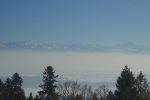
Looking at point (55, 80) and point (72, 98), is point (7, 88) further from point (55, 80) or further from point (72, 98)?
point (72, 98)

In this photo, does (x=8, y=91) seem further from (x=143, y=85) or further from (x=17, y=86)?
(x=143, y=85)

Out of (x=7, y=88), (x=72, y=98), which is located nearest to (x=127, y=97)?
(x=7, y=88)

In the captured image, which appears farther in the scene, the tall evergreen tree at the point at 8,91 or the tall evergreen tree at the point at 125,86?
the tall evergreen tree at the point at 8,91

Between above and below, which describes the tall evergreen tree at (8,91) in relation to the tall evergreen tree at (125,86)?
above

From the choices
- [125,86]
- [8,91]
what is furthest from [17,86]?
[125,86]

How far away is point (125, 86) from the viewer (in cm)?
8719

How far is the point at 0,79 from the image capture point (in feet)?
503

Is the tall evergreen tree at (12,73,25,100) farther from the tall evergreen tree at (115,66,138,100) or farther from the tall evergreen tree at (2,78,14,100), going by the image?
the tall evergreen tree at (115,66,138,100)

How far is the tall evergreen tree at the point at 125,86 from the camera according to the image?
87.0 metres

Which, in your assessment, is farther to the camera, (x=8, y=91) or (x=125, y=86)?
(x=8, y=91)

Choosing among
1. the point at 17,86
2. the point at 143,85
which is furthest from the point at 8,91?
the point at 143,85

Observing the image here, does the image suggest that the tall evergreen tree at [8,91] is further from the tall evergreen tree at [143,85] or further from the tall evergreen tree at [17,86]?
the tall evergreen tree at [143,85]

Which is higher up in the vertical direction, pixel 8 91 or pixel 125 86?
pixel 8 91

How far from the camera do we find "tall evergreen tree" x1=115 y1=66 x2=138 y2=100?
87.0 meters
